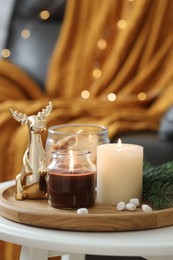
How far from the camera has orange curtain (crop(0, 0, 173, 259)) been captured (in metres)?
2.33

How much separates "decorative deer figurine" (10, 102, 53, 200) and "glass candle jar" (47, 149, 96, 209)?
51 mm

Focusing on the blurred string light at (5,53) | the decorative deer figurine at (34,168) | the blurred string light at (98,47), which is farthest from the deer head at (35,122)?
the blurred string light at (5,53)

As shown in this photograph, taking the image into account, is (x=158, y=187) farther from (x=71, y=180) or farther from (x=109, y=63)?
(x=109, y=63)

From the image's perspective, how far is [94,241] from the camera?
0.85m

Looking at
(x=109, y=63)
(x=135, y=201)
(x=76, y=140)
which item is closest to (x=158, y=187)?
(x=135, y=201)

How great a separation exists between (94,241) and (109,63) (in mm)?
1738

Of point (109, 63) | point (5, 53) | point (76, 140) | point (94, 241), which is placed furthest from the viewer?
point (5, 53)

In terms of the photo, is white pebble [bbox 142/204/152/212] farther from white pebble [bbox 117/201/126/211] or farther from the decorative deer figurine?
the decorative deer figurine

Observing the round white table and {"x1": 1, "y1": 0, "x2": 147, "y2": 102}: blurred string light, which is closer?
the round white table

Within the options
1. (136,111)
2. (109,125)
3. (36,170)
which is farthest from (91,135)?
(136,111)

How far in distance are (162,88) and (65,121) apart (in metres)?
0.50

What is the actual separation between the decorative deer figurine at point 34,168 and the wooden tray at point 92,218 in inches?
2.4

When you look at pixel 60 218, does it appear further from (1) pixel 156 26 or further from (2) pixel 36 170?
(1) pixel 156 26

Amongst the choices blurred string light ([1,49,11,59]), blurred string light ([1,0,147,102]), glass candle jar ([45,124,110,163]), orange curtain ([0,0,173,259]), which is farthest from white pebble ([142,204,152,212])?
blurred string light ([1,49,11,59])
